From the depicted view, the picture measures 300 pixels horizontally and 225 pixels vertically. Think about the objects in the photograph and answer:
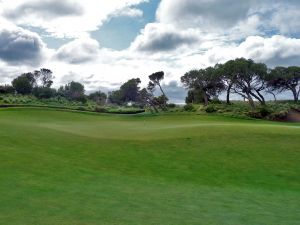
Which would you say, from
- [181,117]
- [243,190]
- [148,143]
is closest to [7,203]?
[243,190]

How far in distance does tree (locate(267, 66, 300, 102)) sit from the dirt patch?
1349 cm

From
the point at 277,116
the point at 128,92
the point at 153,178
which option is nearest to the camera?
the point at 153,178

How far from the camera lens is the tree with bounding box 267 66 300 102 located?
7727cm

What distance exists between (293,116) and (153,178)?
54139mm

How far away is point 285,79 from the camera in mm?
80688

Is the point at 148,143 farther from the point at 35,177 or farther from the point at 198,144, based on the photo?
the point at 35,177

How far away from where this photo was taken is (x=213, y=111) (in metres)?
62.2

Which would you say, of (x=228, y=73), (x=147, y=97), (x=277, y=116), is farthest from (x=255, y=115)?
(x=147, y=97)

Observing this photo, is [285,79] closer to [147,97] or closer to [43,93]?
[147,97]

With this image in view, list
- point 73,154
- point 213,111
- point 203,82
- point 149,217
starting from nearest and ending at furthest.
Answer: point 149,217
point 73,154
point 213,111
point 203,82

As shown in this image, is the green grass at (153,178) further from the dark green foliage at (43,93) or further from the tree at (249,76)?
the dark green foliage at (43,93)

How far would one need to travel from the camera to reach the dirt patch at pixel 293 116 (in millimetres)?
59969

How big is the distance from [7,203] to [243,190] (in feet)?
25.6

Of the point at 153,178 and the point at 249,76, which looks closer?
the point at 153,178
